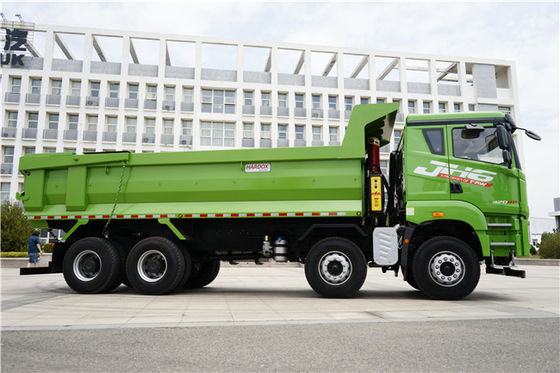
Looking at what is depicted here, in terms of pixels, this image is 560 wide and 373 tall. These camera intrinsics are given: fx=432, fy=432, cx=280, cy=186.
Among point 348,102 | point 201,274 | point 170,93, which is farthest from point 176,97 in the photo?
point 201,274

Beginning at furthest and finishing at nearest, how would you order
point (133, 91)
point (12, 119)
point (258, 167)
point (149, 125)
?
point (149, 125), point (133, 91), point (12, 119), point (258, 167)

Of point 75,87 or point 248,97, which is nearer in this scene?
point 75,87

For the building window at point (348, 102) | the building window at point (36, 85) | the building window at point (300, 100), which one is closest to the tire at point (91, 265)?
the building window at point (300, 100)

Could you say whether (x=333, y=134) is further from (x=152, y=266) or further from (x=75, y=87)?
(x=152, y=266)

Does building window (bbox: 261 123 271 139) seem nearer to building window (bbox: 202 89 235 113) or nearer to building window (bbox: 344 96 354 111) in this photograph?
building window (bbox: 202 89 235 113)

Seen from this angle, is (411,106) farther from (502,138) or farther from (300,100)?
(502,138)

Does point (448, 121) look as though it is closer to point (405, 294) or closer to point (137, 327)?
point (405, 294)

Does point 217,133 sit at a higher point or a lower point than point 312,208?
higher

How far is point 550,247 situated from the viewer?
2545 cm

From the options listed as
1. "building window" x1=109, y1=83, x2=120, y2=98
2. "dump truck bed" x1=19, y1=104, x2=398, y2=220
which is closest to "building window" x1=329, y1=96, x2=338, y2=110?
"building window" x1=109, y1=83, x2=120, y2=98

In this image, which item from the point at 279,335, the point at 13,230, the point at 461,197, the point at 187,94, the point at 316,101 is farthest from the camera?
the point at 316,101

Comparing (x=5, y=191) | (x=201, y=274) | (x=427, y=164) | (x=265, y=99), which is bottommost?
(x=201, y=274)

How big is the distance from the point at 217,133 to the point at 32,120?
16123mm

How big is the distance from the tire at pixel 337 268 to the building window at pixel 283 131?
33.3 m
